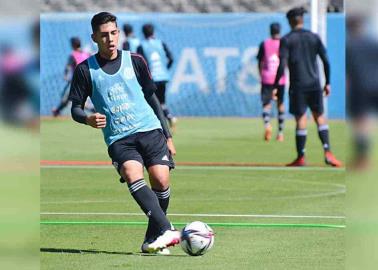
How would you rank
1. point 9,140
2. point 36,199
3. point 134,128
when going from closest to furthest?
point 36,199 < point 9,140 < point 134,128

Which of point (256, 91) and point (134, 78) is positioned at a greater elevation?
point (134, 78)

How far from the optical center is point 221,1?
3325cm

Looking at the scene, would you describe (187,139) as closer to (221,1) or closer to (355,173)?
(221,1)

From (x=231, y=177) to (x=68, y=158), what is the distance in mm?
4373

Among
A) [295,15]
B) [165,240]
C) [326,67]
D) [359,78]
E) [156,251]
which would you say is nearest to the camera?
[359,78]

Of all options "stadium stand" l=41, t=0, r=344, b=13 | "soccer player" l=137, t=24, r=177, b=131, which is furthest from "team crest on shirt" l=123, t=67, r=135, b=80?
"stadium stand" l=41, t=0, r=344, b=13

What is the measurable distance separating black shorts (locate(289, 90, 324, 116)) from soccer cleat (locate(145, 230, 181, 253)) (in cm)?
913

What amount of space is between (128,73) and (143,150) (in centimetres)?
60

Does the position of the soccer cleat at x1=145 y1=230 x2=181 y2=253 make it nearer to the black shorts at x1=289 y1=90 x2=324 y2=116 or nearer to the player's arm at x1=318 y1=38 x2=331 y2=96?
the player's arm at x1=318 y1=38 x2=331 y2=96

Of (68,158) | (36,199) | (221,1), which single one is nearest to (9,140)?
(36,199)

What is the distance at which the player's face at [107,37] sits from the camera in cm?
753

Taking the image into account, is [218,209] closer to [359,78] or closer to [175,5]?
[359,78]

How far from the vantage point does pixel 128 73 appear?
7.79 metres

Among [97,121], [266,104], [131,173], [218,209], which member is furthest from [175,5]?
[97,121]
